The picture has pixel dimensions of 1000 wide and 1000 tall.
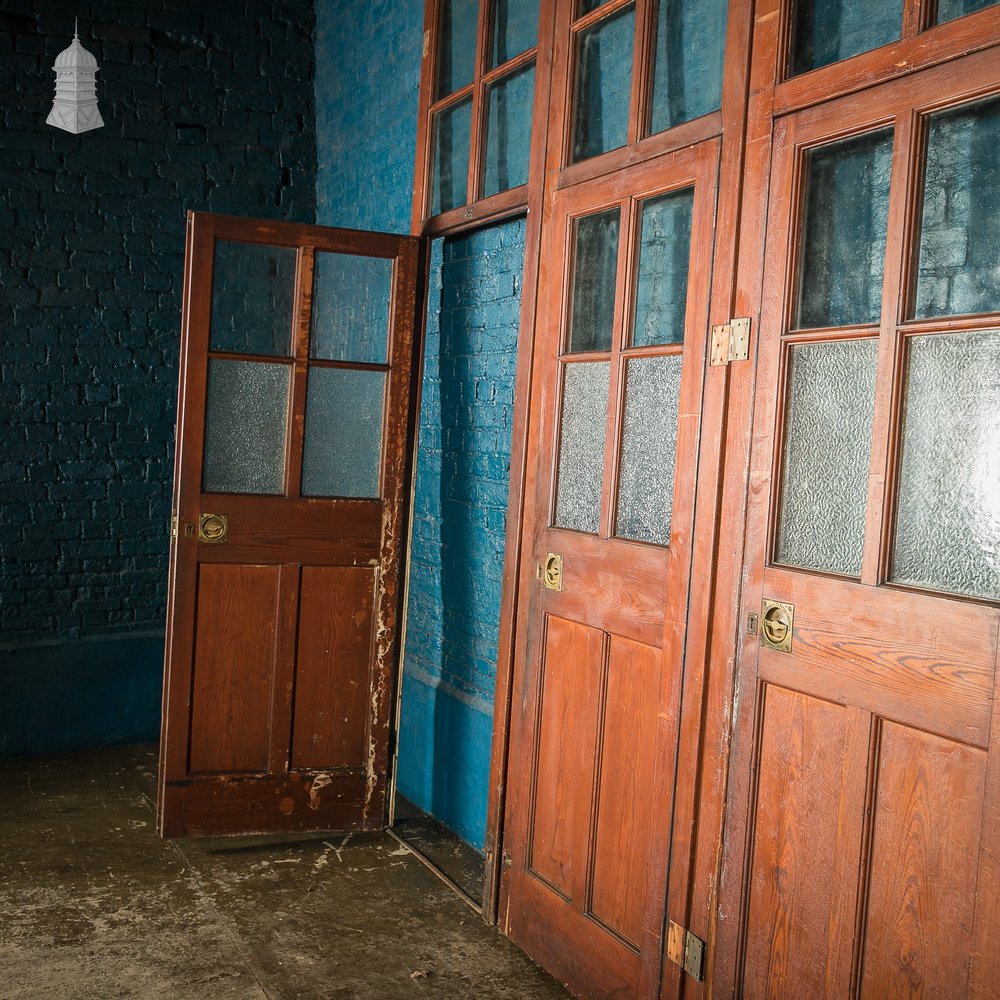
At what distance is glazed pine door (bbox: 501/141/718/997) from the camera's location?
250 cm

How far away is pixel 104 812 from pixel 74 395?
6.01 feet

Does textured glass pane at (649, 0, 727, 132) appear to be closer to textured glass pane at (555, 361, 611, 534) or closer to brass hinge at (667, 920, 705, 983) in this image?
textured glass pane at (555, 361, 611, 534)

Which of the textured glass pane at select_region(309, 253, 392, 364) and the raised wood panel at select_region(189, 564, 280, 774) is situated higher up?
the textured glass pane at select_region(309, 253, 392, 364)

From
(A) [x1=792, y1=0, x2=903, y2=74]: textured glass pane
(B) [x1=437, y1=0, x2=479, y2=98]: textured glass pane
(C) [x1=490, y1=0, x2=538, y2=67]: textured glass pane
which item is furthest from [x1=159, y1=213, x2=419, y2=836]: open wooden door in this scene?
(A) [x1=792, y1=0, x2=903, y2=74]: textured glass pane

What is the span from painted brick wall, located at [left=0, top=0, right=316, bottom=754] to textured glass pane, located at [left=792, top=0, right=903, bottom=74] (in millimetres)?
3374

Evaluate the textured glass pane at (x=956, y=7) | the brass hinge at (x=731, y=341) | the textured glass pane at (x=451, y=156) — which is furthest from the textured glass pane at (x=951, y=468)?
the textured glass pane at (x=451, y=156)

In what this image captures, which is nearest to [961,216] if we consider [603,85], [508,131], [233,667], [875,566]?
[875,566]

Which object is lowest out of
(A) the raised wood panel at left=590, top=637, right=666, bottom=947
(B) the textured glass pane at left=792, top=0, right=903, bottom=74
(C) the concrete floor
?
(C) the concrete floor

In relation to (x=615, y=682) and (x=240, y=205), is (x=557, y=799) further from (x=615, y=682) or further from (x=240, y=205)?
(x=240, y=205)

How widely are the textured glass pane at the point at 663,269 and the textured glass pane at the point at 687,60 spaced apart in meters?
0.20

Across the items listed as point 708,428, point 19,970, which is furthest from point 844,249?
point 19,970

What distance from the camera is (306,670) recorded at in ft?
12.5

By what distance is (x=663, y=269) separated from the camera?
2.62 meters

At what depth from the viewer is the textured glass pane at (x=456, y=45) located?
3.62 meters
